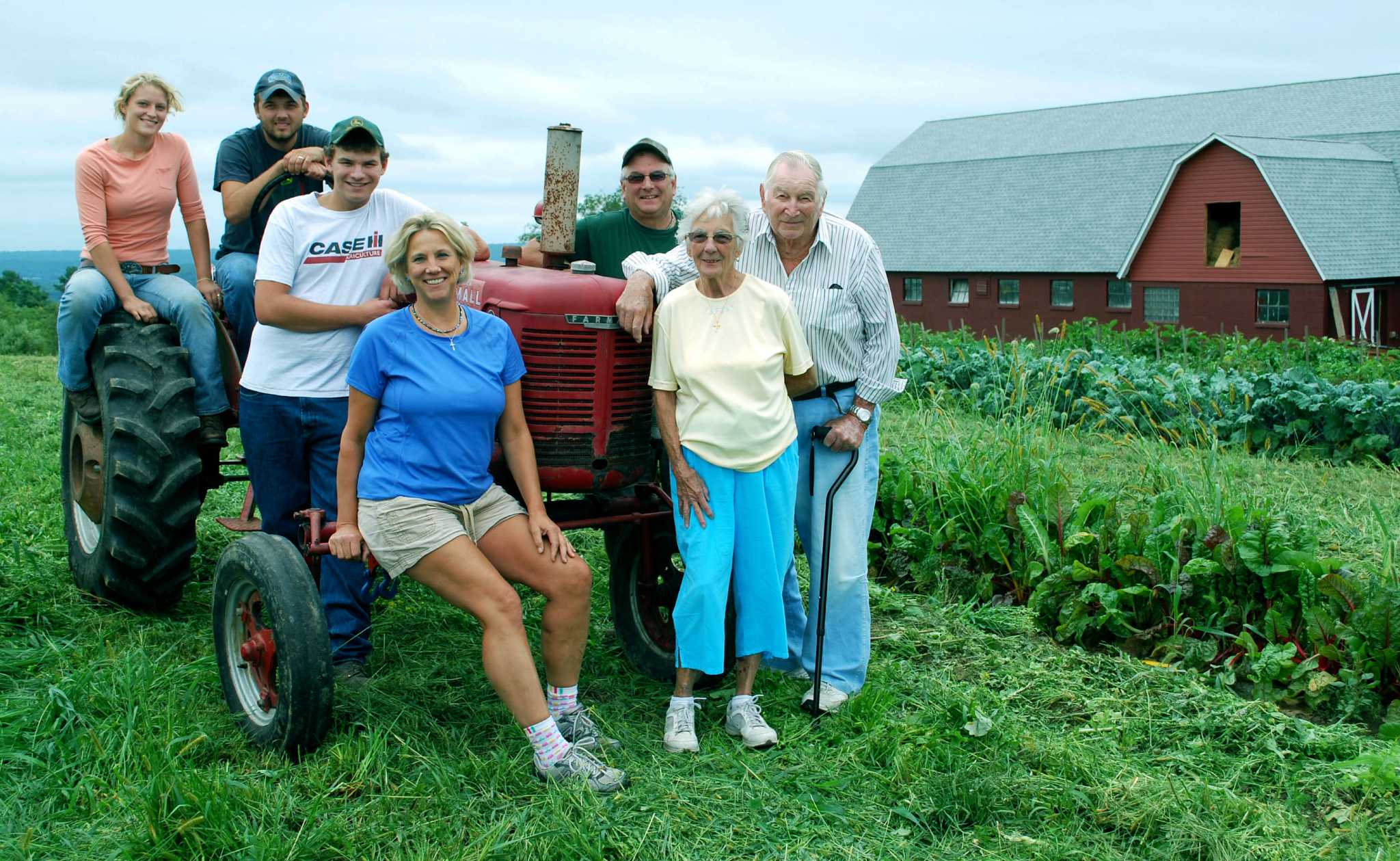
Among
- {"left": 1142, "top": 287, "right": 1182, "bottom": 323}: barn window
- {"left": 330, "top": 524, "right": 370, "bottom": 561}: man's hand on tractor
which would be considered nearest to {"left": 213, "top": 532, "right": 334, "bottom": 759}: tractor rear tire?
{"left": 330, "top": 524, "right": 370, "bottom": 561}: man's hand on tractor

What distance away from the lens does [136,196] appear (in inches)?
192

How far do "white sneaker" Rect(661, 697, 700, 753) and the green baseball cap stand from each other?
6.81 ft

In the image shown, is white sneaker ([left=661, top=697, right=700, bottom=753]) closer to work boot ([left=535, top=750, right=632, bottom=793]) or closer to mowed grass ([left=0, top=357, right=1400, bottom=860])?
mowed grass ([left=0, top=357, right=1400, bottom=860])

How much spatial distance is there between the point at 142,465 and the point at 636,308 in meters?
2.07

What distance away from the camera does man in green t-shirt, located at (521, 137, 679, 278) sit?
473 cm

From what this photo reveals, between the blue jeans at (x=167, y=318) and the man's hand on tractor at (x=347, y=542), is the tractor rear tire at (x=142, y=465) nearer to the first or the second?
the blue jeans at (x=167, y=318)

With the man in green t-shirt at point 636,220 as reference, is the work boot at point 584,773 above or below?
below

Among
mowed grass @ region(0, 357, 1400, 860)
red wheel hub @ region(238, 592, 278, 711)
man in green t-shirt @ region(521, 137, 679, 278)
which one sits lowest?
mowed grass @ region(0, 357, 1400, 860)

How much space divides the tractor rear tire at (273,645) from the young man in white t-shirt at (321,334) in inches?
12.8

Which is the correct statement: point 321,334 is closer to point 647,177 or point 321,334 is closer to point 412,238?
point 412,238

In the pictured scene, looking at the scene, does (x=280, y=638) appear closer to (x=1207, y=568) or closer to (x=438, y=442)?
(x=438, y=442)

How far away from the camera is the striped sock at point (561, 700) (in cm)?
379

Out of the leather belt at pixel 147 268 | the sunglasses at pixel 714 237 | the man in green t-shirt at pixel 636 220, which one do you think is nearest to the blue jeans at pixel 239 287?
the leather belt at pixel 147 268

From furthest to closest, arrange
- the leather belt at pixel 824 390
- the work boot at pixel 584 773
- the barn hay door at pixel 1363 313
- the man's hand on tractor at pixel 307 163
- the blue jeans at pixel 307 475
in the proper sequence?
the barn hay door at pixel 1363 313, the man's hand on tractor at pixel 307 163, the leather belt at pixel 824 390, the blue jeans at pixel 307 475, the work boot at pixel 584 773
